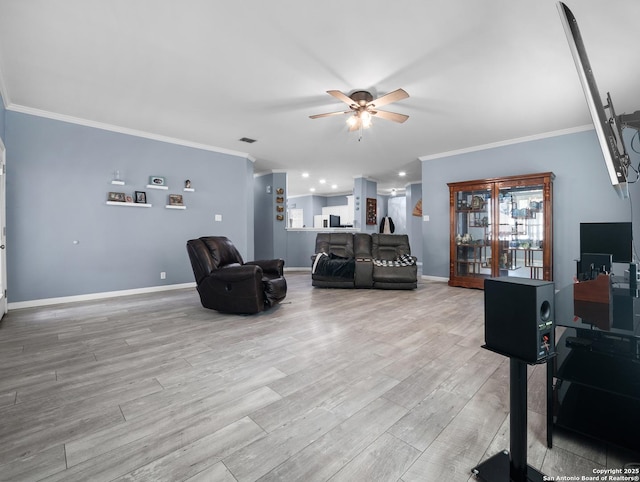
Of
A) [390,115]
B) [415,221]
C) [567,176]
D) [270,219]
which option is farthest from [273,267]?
[415,221]

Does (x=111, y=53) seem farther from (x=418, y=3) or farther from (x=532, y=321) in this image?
(x=532, y=321)

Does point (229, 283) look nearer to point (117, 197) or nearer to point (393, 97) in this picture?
point (117, 197)

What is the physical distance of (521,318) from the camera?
991 millimetres

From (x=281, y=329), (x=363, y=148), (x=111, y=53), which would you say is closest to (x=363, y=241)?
(x=363, y=148)

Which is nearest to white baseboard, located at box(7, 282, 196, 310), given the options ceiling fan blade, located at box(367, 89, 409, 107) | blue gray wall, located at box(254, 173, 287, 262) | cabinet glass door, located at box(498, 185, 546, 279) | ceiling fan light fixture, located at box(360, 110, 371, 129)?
blue gray wall, located at box(254, 173, 287, 262)

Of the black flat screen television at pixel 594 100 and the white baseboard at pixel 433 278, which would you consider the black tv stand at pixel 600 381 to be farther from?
the white baseboard at pixel 433 278

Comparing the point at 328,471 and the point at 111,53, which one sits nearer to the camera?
the point at 328,471

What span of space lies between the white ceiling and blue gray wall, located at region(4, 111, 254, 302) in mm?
398

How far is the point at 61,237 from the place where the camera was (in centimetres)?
408

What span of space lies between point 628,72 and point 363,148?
3499 millimetres

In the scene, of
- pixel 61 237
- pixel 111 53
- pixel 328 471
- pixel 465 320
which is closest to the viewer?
pixel 328 471

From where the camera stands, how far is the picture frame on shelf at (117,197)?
4.44m

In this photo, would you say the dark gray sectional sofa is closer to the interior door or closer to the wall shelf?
the wall shelf

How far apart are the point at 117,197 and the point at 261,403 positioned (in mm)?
4193
